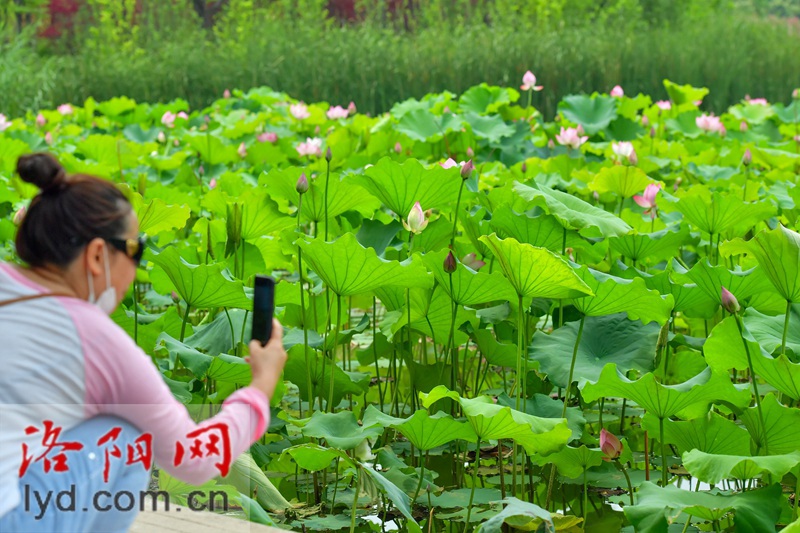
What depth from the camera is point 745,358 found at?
78.4 inches

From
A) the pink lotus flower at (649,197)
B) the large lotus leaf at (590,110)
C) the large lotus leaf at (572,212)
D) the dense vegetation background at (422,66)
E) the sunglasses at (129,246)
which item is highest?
the sunglasses at (129,246)

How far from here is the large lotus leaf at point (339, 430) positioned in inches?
74.5

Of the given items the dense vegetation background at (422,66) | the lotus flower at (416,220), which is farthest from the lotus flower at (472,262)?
the dense vegetation background at (422,66)

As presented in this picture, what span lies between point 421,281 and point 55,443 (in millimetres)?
1131

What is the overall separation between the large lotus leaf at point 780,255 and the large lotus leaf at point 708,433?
276mm

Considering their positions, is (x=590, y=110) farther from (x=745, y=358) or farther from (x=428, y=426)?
(x=428, y=426)

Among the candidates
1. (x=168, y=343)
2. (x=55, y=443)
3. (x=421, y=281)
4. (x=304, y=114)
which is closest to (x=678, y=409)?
(x=421, y=281)

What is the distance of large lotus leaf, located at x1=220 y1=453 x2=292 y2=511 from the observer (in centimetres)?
197

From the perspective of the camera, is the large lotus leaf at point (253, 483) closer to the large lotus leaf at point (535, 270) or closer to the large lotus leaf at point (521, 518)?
the large lotus leaf at point (521, 518)

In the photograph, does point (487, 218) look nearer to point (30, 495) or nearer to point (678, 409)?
point (678, 409)

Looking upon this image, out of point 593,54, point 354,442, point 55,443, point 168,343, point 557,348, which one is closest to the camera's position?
point 55,443

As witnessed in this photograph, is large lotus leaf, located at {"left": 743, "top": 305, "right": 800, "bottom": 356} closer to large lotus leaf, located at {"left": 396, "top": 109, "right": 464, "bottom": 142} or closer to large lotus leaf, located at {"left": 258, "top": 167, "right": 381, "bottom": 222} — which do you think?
large lotus leaf, located at {"left": 258, "top": 167, "right": 381, "bottom": 222}

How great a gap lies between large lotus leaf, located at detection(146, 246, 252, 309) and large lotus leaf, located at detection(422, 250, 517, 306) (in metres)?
0.39

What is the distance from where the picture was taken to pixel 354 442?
6.21ft
